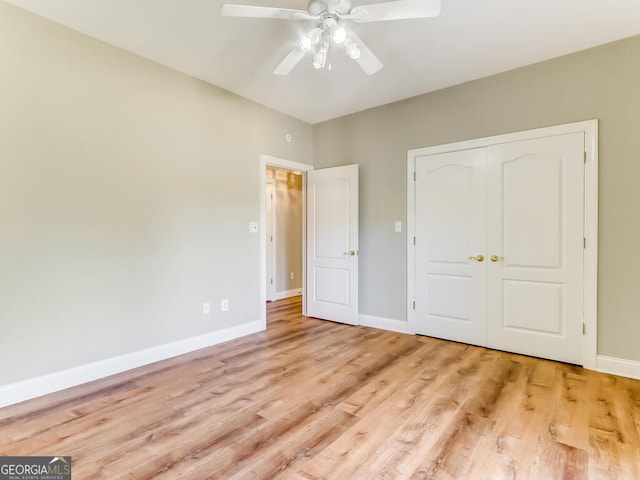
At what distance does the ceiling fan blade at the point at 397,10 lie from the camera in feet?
5.88

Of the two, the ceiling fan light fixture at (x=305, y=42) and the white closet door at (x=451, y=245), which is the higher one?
the ceiling fan light fixture at (x=305, y=42)

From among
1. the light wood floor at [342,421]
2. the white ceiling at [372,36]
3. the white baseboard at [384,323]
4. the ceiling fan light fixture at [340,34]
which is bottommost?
the light wood floor at [342,421]

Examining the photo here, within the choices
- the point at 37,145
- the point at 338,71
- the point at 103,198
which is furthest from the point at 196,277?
the point at 338,71

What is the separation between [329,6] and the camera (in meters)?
1.95

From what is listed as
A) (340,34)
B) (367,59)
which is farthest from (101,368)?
(367,59)

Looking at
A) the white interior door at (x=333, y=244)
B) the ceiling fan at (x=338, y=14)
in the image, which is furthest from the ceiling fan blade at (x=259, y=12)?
the white interior door at (x=333, y=244)

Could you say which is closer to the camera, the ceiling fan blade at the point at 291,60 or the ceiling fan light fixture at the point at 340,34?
the ceiling fan light fixture at the point at 340,34

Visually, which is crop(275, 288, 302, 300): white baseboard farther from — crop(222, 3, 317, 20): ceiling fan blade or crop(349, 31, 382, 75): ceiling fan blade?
crop(222, 3, 317, 20): ceiling fan blade

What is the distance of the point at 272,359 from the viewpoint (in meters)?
3.05

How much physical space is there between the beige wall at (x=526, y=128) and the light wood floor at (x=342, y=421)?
859 mm

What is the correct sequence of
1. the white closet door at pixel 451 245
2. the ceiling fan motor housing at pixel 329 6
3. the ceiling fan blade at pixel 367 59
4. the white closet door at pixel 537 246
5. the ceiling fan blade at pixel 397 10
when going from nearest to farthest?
the ceiling fan blade at pixel 397 10
the ceiling fan motor housing at pixel 329 6
the ceiling fan blade at pixel 367 59
the white closet door at pixel 537 246
the white closet door at pixel 451 245

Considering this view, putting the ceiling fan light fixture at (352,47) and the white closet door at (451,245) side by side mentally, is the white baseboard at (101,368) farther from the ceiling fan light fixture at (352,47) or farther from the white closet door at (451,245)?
the ceiling fan light fixture at (352,47)

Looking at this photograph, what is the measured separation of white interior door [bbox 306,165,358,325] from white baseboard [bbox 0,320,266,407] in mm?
1306

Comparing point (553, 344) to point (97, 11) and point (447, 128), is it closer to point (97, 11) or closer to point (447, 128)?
point (447, 128)
